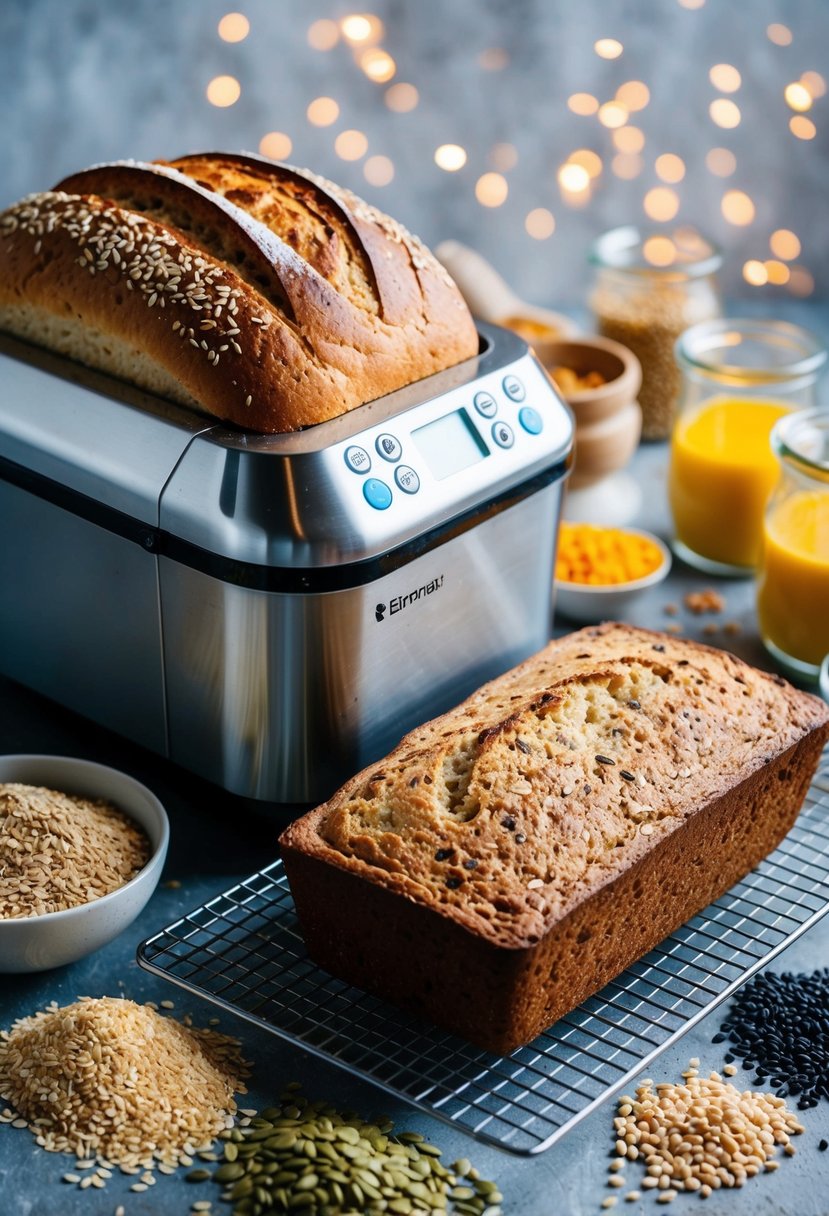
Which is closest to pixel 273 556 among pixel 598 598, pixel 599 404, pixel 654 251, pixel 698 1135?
pixel 698 1135

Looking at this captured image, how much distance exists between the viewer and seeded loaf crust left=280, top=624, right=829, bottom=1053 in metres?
1.37

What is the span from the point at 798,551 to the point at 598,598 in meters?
0.31

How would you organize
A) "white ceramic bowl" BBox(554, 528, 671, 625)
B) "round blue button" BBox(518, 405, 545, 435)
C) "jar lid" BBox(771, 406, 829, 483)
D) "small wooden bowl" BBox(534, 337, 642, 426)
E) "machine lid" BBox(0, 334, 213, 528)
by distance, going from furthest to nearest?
"small wooden bowl" BBox(534, 337, 642, 426)
"white ceramic bowl" BBox(554, 528, 671, 625)
"jar lid" BBox(771, 406, 829, 483)
"round blue button" BBox(518, 405, 545, 435)
"machine lid" BBox(0, 334, 213, 528)

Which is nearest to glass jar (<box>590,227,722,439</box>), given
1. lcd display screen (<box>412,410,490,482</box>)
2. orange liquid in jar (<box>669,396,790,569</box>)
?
orange liquid in jar (<box>669,396,790,569</box>)

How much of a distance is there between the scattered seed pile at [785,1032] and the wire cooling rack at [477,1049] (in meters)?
0.04

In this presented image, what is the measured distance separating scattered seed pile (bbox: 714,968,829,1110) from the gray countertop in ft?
0.06

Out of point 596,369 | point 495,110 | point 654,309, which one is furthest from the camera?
point 495,110

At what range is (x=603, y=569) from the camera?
226cm

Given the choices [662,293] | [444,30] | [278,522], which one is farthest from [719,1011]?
[444,30]

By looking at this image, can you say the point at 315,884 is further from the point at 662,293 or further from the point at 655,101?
the point at 655,101

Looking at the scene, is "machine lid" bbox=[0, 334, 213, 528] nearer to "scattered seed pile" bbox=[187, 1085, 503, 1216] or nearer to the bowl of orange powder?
"scattered seed pile" bbox=[187, 1085, 503, 1216]

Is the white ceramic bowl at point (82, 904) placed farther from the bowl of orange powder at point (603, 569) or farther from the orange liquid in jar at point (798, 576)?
the orange liquid in jar at point (798, 576)

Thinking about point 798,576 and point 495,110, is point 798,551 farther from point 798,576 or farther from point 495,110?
point 495,110

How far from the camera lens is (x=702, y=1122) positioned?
4.53 feet
